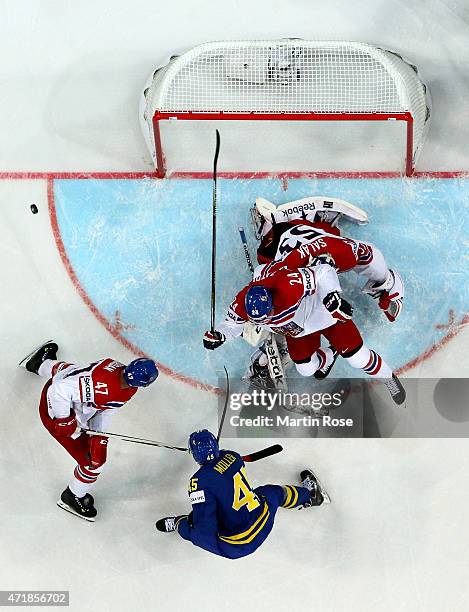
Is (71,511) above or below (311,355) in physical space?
below

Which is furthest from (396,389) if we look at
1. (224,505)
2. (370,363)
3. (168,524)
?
(168,524)

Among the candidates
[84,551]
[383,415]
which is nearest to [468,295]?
[383,415]

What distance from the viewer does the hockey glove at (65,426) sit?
18.7 ft

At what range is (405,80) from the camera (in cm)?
610

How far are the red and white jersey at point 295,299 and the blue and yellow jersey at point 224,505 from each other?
934 mm

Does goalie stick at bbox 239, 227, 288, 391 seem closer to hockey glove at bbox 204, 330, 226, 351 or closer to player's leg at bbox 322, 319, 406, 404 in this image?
hockey glove at bbox 204, 330, 226, 351

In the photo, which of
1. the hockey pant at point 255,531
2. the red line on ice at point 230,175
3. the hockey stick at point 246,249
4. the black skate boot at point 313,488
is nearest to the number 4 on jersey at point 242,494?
the hockey pant at point 255,531

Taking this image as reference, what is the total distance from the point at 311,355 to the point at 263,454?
32.2 inches

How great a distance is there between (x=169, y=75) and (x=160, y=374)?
2.24m

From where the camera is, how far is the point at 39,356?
6.30 metres

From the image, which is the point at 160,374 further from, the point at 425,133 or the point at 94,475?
the point at 425,133

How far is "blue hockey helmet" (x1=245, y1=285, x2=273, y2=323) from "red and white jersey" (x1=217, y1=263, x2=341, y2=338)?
0.11 m

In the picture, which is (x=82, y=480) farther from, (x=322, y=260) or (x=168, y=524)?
(x=322, y=260)

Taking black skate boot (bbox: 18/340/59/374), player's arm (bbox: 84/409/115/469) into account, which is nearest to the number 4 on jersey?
player's arm (bbox: 84/409/115/469)
